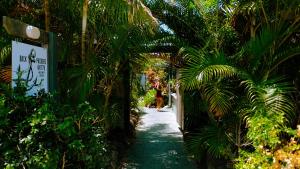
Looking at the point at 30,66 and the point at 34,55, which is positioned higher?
the point at 34,55

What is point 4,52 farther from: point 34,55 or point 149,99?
point 149,99

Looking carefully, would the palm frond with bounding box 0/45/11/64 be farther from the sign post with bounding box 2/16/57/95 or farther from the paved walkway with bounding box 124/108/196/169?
the paved walkway with bounding box 124/108/196/169

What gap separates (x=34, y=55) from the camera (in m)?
4.38

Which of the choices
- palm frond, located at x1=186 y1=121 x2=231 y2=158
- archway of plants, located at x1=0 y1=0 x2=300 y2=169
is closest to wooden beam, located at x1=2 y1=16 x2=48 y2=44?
archway of plants, located at x1=0 y1=0 x2=300 y2=169

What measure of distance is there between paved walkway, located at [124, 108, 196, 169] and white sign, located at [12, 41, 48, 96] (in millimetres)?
3968

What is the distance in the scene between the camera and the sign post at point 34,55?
13.5 ft

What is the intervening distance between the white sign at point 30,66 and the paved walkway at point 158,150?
397 centimetres

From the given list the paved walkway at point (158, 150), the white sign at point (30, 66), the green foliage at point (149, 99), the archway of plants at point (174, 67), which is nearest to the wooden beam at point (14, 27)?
the white sign at point (30, 66)

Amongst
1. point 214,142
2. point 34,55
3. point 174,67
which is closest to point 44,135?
point 34,55

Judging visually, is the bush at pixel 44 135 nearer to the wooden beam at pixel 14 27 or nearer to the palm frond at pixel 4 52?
the wooden beam at pixel 14 27

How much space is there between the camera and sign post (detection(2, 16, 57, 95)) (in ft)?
13.5

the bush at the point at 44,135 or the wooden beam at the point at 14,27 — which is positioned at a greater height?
the wooden beam at the point at 14,27

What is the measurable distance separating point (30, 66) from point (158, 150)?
574cm

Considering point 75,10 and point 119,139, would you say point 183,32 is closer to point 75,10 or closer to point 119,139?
point 75,10
